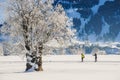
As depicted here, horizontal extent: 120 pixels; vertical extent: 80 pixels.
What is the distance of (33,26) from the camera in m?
51.3

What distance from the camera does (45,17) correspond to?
173 ft

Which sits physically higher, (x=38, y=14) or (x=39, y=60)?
(x=38, y=14)

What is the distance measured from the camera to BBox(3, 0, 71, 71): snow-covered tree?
51.1m

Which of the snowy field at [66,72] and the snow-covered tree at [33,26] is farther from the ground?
the snow-covered tree at [33,26]

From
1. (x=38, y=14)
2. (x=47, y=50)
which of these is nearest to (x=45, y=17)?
(x=38, y=14)

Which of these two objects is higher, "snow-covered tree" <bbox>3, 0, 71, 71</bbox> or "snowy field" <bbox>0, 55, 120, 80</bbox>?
"snow-covered tree" <bbox>3, 0, 71, 71</bbox>

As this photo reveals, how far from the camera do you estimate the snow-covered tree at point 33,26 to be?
51094mm

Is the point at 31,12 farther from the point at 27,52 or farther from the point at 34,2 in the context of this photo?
the point at 27,52

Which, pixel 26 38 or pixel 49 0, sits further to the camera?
pixel 49 0

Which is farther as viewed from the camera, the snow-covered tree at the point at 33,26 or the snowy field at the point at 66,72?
the snow-covered tree at the point at 33,26

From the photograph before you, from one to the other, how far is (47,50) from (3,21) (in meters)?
7.76

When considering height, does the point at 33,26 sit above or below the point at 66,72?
above

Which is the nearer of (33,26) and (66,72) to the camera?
(66,72)

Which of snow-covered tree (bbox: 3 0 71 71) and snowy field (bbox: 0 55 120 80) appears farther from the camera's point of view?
snow-covered tree (bbox: 3 0 71 71)
